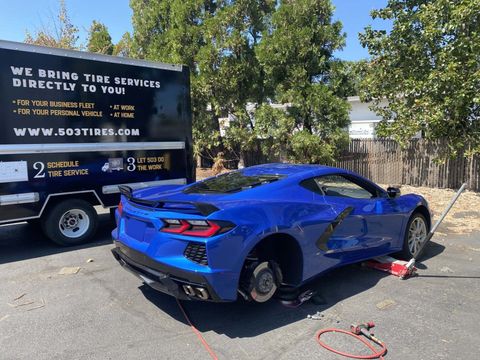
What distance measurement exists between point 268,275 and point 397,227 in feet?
7.56

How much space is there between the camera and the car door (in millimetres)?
4691

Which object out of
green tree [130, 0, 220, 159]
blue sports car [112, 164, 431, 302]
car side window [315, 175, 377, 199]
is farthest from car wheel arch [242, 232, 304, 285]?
green tree [130, 0, 220, 159]

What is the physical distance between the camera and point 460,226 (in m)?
8.40

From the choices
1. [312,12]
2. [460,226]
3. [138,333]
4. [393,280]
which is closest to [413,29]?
[312,12]

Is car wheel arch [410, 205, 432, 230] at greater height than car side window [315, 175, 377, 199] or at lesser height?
lesser

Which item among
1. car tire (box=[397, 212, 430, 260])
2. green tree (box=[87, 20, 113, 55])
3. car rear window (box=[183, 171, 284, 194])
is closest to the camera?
car rear window (box=[183, 171, 284, 194])

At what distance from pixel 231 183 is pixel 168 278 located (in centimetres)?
145

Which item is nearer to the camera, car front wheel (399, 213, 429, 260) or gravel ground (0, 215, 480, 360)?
gravel ground (0, 215, 480, 360)

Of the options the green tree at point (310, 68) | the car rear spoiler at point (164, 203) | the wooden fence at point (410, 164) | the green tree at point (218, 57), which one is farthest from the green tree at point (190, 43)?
the car rear spoiler at point (164, 203)

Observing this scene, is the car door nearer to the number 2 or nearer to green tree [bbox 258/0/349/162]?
the number 2

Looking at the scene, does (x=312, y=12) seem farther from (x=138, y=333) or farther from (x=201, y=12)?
(x=138, y=333)

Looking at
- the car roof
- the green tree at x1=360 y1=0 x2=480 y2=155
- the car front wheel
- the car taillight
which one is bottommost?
the car front wheel

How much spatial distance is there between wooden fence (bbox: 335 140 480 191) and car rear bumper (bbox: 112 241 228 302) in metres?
10.1

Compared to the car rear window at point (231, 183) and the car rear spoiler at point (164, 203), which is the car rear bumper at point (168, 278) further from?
the car rear window at point (231, 183)
